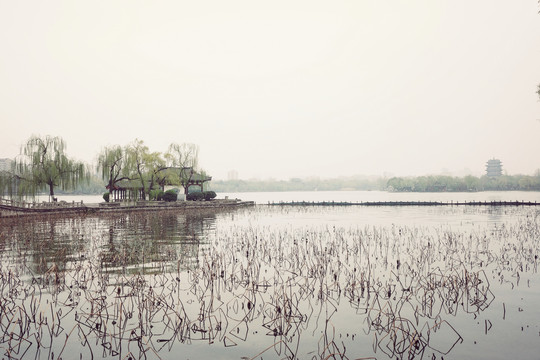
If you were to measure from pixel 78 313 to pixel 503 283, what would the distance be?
469 inches

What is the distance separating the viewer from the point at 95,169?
5466 cm

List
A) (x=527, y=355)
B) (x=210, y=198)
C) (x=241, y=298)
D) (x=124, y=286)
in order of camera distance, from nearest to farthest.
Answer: (x=527, y=355) → (x=241, y=298) → (x=124, y=286) → (x=210, y=198)

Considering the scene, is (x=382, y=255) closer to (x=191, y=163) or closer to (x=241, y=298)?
(x=241, y=298)

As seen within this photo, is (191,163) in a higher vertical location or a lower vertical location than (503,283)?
higher

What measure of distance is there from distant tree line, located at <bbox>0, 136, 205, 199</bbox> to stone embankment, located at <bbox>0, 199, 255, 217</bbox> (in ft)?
5.94

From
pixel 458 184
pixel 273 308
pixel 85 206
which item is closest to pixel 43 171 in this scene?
pixel 85 206

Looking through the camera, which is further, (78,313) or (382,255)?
(382,255)

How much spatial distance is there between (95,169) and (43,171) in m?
8.84

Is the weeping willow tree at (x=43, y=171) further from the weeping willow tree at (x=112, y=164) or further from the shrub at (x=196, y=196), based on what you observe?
the shrub at (x=196, y=196)

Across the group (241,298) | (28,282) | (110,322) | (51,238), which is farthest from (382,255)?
(51,238)

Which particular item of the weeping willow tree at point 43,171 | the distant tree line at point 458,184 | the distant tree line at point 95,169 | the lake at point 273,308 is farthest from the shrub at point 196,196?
the distant tree line at point 458,184

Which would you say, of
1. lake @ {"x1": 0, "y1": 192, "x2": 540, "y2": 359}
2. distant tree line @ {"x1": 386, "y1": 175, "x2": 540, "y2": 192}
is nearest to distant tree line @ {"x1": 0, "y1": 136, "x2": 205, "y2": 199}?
lake @ {"x1": 0, "y1": 192, "x2": 540, "y2": 359}

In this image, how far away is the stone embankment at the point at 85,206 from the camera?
40.2 meters

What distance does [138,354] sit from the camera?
7641 mm
